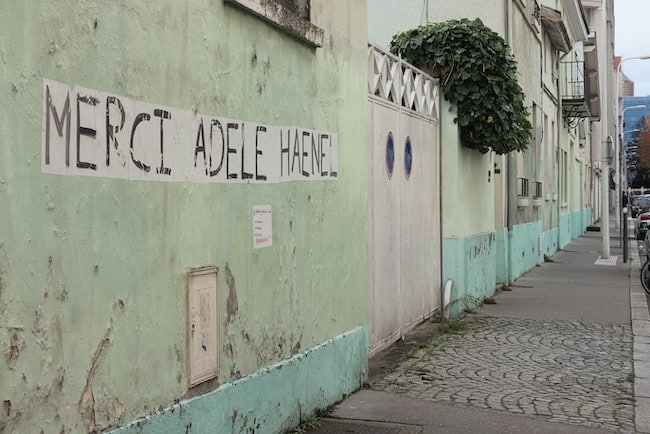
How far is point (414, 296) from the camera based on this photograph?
353 inches

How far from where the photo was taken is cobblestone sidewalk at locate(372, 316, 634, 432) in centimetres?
602

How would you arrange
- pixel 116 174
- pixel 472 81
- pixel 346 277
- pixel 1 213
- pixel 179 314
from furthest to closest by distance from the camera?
pixel 472 81 < pixel 346 277 < pixel 179 314 < pixel 116 174 < pixel 1 213

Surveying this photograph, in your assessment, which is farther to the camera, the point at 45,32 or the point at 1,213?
the point at 45,32

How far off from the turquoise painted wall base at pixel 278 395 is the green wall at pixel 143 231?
0.07m

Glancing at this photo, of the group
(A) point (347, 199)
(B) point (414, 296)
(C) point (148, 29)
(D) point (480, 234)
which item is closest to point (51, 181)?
(C) point (148, 29)

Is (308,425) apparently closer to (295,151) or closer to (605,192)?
(295,151)

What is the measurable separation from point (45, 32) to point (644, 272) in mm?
12817

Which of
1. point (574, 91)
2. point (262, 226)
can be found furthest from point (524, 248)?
point (574, 91)

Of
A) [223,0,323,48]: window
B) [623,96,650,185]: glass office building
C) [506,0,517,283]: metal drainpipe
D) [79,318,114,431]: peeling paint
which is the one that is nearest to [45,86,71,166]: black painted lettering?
[79,318,114,431]: peeling paint

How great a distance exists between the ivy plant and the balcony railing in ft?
51.9

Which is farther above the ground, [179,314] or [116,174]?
[116,174]

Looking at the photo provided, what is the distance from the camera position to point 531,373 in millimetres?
7145

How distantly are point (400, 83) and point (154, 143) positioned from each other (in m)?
5.21

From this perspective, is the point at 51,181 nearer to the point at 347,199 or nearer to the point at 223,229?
the point at 223,229
